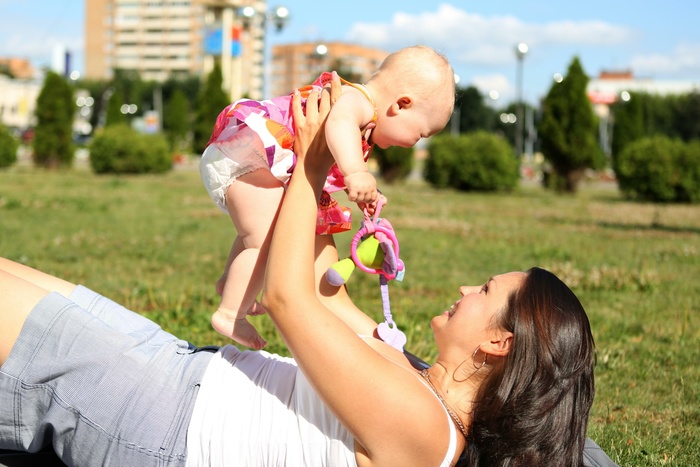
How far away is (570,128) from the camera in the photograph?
2314 cm

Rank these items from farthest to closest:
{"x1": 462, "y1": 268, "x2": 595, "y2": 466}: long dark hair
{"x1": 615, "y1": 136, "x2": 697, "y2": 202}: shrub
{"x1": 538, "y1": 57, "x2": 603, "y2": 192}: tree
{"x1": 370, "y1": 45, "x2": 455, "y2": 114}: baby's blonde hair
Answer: {"x1": 538, "y1": 57, "x2": 603, "y2": 192}: tree, {"x1": 615, "y1": 136, "x2": 697, "y2": 202}: shrub, {"x1": 370, "y1": 45, "x2": 455, "y2": 114}: baby's blonde hair, {"x1": 462, "y1": 268, "x2": 595, "y2": 466}: long dark hair

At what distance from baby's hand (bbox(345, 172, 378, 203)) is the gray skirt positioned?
712mm

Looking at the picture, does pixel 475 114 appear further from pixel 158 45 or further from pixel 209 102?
pixel 158 45

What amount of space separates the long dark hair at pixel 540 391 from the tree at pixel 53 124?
26251mm

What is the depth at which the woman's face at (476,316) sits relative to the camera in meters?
2.39

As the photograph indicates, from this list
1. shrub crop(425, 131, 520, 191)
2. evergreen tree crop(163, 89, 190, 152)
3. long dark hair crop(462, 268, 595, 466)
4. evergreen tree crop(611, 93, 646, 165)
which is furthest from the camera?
evergreen tree crop(163, 89, 190, 152)

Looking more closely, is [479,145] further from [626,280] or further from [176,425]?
[176,425]

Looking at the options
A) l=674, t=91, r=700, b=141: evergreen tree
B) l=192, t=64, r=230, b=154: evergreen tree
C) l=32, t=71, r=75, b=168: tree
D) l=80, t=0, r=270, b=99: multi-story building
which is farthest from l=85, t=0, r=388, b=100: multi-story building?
l=32, t=71, r=75, b=168: tree

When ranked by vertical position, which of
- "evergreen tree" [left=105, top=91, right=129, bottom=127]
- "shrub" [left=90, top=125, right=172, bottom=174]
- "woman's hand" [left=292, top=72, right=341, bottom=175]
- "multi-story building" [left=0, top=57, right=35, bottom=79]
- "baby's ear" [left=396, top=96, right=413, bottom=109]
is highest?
"multi-story building" [left=0, top=57, right=35, bottom=79]

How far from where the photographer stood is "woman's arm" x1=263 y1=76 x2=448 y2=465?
2.15 m

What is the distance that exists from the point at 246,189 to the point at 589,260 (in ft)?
23.5

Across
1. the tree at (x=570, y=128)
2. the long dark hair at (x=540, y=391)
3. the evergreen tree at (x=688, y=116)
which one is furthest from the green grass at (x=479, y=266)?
the evergreen tree at (x=688, y=116)

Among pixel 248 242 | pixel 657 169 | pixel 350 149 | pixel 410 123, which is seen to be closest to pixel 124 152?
pixel 657 169

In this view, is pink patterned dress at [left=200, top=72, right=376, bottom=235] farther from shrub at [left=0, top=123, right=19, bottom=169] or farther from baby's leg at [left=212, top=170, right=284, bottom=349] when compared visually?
shrub at [left=0, top=123, right=19, bottom=169]
